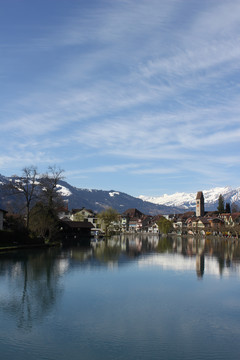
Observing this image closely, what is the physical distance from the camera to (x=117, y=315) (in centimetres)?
2139

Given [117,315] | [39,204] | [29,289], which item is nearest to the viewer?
[117,315]

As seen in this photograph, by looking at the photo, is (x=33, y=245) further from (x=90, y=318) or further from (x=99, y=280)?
(x=90, y=318)

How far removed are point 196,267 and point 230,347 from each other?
29.4m

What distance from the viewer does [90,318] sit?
2061 cm

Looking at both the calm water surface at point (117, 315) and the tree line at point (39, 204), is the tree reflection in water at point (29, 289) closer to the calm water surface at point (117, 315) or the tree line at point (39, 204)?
the calm water surface at point (117, 315)

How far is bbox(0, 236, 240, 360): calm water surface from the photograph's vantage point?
16.1m

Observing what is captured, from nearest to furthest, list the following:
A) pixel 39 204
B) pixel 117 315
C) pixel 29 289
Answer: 1. pixel 117 315
2. pixel 29 289
3. pixel 39 204

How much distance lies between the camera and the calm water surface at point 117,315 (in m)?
16.1

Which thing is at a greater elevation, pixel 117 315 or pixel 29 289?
pixel 29 289

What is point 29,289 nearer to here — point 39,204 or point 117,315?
point 117,315

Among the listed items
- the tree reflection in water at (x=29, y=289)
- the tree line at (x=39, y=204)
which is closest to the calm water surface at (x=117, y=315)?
the tree reflection in water at (x=29, y=289)

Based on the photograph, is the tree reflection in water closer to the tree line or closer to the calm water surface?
the calm water surface

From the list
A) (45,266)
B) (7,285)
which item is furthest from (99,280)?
(45,266)

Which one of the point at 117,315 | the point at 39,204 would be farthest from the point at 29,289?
the point at 39,204
